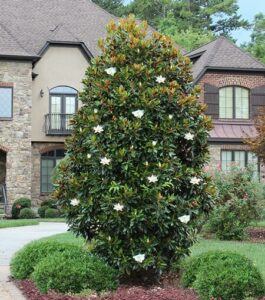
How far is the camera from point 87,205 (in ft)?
25.7

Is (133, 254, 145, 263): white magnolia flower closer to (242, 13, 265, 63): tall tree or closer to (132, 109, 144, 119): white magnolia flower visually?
(132, 109, 144, 119): white magnolia flower

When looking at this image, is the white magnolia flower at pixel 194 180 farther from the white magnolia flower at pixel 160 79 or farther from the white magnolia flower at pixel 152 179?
the white magnolia flower at pixel 160 79

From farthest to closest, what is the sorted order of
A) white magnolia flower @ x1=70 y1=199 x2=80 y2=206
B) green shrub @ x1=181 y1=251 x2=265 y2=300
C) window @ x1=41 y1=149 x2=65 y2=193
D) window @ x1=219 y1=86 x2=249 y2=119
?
1. window @ x1=219 y1=86 x2=249 y2=119
2. window @ x1=41 y1=149 x2=65 y2=193
3. white magnolia flower @ x1=70 y1=199 x2=80 y2=206
4. green shrub @ x1=181 y1=251 x2=265 y2=300

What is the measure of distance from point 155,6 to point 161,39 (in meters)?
44.2

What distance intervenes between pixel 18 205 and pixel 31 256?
18410 millimetres

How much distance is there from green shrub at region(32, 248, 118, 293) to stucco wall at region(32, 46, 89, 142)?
22.4 m

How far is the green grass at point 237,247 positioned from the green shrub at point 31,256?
3735 mm

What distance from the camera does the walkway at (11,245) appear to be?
8.07 m

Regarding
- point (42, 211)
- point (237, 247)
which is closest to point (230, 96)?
point (42, 211)

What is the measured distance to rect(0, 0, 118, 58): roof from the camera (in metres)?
30.0

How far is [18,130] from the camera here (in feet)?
92.2

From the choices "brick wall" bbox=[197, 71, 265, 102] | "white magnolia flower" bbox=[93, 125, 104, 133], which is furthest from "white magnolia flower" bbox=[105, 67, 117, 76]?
"brick wall" bbox=[197, 71, 265, 102]

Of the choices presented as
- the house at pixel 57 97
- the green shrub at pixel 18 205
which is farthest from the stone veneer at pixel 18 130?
the green shrub at pixel 18 205

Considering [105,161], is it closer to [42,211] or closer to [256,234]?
[256,234]
